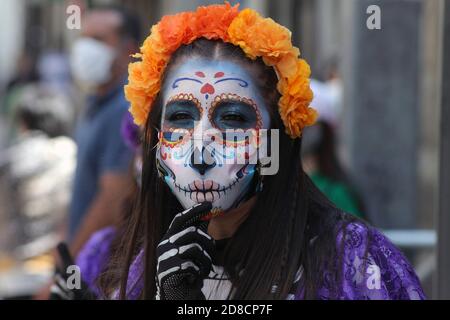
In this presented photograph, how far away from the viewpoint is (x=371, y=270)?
2.59m

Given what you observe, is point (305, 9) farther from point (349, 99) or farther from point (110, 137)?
point (110, 137)

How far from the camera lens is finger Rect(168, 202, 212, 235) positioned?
2547mm

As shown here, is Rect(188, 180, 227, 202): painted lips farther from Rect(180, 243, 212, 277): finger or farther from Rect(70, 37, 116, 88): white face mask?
Rect(70, 37, 116, 88): white face mask

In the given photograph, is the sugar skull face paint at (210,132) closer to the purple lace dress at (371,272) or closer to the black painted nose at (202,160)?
the black painted nose at (202,160)

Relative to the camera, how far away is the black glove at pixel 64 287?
309 cm

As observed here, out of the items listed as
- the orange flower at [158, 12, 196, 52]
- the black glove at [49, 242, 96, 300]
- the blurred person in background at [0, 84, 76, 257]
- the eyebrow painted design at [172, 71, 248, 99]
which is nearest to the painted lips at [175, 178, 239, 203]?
the eyebrow painted design at [172, 71, 248, 99]

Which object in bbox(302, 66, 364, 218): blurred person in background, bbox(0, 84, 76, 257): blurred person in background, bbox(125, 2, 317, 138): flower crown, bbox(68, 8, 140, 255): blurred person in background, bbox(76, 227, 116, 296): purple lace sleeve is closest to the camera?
bbox(125, 2, 317, 138): flower crown

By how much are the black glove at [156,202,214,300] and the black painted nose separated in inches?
3.5

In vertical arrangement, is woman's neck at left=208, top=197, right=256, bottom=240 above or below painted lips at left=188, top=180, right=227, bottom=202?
below

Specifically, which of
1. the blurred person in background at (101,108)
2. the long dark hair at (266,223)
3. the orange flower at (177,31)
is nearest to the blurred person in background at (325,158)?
the blurred person in background at (101,108)

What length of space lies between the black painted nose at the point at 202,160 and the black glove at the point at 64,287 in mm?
571

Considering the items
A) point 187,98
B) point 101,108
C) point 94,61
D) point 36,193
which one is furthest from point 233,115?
point 36,193
